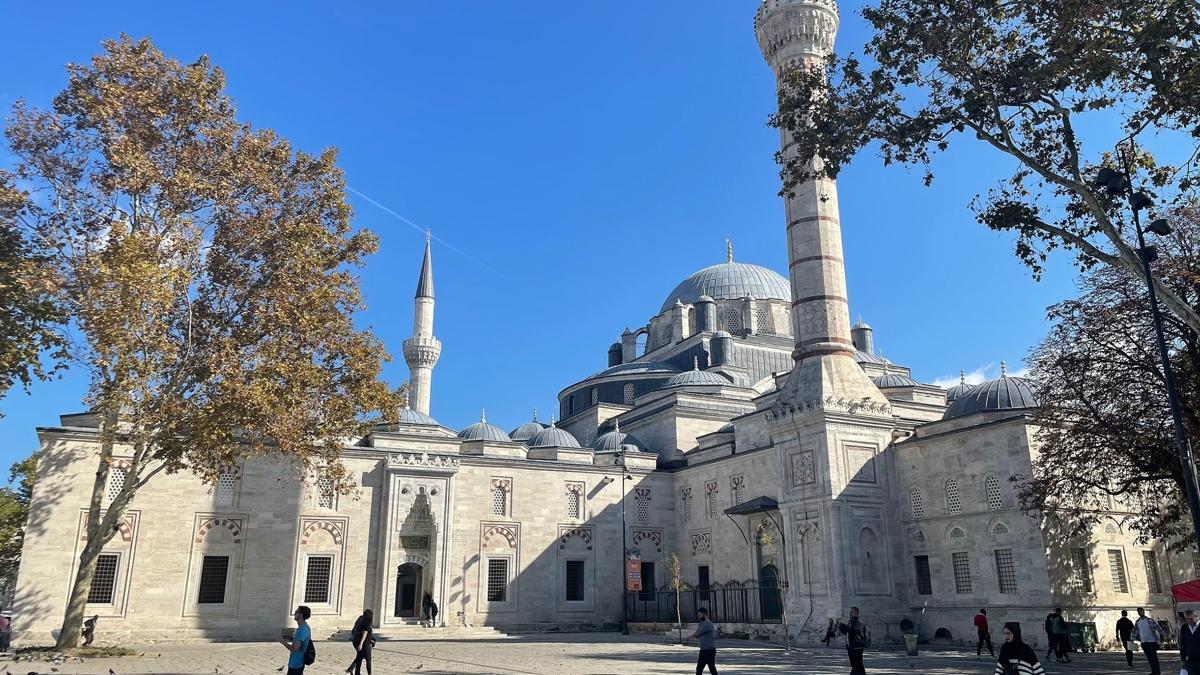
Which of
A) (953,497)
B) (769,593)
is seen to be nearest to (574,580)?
(769,593)

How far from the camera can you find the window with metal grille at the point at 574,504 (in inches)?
1083

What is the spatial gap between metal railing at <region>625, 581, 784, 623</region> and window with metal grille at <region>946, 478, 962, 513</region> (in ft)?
18.5

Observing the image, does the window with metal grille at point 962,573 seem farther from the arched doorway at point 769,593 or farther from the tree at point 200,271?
the tree at point 200,271

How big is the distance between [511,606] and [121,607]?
34.7 ft

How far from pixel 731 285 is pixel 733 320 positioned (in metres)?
1.72

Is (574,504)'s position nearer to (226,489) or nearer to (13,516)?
(226,489)

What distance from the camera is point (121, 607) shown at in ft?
68.7

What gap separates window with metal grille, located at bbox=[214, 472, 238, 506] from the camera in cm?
2259

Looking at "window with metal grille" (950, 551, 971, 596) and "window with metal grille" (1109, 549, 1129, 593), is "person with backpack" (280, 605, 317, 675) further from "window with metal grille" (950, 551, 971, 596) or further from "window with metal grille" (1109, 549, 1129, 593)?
"window with metal grille" (1109, 549, 1129, 593)

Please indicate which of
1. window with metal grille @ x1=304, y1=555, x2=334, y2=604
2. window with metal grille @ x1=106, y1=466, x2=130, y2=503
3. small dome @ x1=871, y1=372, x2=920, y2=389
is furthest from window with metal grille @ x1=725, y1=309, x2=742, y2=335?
window with metal grille @ x1=106, y1=466, x2=130, y2=503

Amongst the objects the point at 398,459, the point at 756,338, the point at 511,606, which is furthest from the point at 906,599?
the point at 756,338

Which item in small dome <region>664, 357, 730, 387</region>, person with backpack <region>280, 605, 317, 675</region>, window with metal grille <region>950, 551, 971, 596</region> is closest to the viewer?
person with backpack <region>280, 605, 317, 675</region>

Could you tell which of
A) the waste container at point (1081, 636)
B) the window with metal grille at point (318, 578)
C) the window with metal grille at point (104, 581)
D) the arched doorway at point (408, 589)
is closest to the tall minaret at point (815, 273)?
the waste container at point (1081, 636)

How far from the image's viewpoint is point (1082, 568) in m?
17.9
